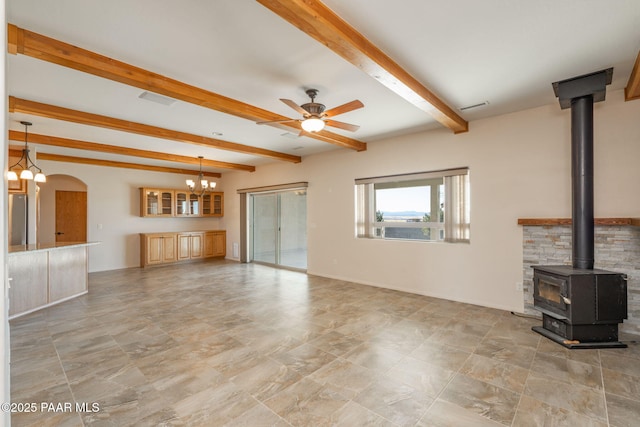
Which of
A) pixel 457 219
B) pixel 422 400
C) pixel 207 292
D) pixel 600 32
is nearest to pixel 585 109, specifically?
pixel 600 32

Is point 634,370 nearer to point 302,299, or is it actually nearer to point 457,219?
point 457,219

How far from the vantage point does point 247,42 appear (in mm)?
2387

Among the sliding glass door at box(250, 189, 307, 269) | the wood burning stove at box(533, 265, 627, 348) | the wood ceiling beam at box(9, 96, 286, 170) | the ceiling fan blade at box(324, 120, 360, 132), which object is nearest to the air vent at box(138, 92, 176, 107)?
the wood ceiling beam at box(9, 96, 286, 170)

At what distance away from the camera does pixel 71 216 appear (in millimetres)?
7672

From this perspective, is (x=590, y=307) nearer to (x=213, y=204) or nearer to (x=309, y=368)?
(x=309, y=368)

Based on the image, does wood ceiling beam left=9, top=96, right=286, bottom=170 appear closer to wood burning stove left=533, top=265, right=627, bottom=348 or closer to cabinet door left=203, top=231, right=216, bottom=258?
cabinet door left=203, top=231, right=216, bottom=258

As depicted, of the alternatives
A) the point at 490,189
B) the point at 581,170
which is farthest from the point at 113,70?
the point at 581,170

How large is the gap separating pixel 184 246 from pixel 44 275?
3896 millimetres

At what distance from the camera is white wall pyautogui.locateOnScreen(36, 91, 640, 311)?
343cm

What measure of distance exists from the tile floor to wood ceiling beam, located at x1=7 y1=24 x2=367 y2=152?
2.60 metres

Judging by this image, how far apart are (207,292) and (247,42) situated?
419 centimetres

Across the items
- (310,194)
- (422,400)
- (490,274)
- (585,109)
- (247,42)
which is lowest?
(422,400)

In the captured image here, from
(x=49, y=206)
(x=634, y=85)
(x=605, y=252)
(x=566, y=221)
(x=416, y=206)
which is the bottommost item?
(x=605, y=252)

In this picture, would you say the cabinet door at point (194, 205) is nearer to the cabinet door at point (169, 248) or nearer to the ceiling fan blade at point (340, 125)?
the cabinet door at point (169, 248)
